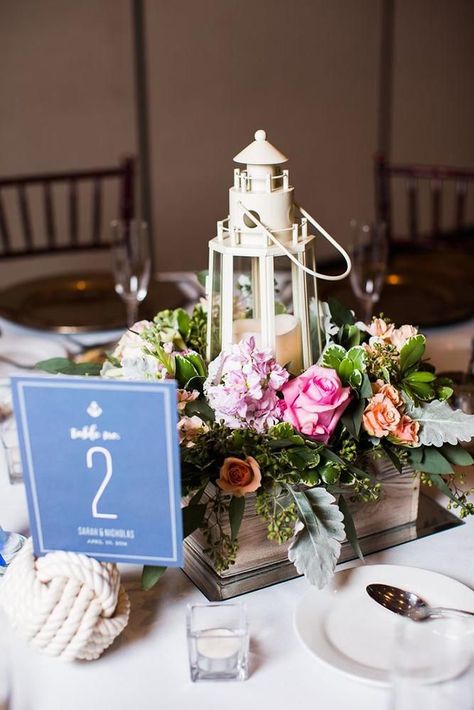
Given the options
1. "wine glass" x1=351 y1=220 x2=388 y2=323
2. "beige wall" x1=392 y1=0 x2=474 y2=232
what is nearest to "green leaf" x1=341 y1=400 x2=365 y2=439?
"wine glass" x1=351 y1=220 x2=388 y2=323

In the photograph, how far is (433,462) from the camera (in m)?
1.09

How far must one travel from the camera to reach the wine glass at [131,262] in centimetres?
186

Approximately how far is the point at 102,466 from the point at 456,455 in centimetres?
47

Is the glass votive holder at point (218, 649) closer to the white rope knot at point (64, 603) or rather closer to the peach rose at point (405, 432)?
the white rope knot at point (64, 603)

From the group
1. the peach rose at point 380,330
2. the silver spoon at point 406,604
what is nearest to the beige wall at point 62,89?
the peach rose at point 380,330

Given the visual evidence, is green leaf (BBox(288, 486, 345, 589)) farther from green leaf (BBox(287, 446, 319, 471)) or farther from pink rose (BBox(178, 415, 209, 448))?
A: pink rose (BBox(178, 415, 209, 448))

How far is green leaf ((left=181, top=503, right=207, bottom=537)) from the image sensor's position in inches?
38.9

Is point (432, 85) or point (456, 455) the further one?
point (432, 85)

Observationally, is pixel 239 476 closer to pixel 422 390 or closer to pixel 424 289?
pixel 422 390

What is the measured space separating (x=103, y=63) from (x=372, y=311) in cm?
244

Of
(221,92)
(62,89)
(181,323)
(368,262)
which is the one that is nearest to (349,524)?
(181,323)

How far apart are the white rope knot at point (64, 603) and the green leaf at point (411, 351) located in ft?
1.48

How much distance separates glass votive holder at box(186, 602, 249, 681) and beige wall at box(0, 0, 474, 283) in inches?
128

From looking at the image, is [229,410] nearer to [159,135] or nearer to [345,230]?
[159,135]
